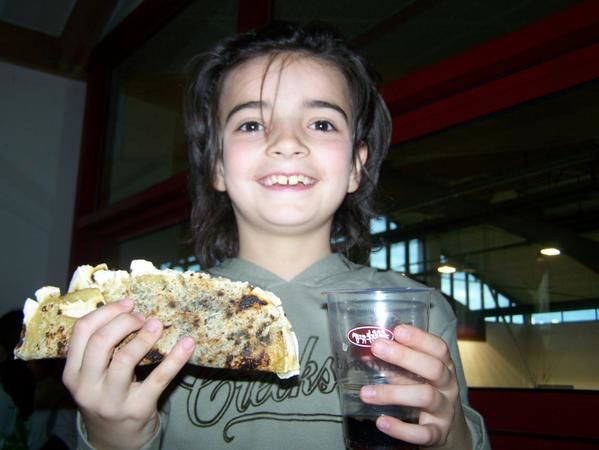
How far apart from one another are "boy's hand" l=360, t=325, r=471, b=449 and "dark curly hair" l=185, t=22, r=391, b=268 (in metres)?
0.93

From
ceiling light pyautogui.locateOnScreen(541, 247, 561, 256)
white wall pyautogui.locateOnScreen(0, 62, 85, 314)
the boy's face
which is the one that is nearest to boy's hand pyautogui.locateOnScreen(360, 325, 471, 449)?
the boy's face

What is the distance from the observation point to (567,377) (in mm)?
2018

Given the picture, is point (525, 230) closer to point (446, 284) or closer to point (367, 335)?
point (446, 284)

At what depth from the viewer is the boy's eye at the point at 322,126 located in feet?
4.71

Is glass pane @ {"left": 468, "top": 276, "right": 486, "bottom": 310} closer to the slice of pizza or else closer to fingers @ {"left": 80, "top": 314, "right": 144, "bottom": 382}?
the slice of pizza

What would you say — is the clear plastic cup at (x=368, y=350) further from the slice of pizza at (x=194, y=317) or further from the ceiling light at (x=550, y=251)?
the ceiling light at (x=550, y=251)

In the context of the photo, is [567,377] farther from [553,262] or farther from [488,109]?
[488,109]

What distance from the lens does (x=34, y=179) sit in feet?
16.1

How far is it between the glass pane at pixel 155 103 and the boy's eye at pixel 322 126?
291 cm

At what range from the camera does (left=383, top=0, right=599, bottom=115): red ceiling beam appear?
2033mm

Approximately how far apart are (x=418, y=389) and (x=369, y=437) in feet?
0.43

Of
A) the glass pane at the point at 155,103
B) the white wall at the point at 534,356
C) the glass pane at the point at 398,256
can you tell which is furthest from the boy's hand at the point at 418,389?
the glass pane at the point at 155,103

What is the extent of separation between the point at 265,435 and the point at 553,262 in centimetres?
151

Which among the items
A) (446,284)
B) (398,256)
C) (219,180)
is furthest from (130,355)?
(398,256)
